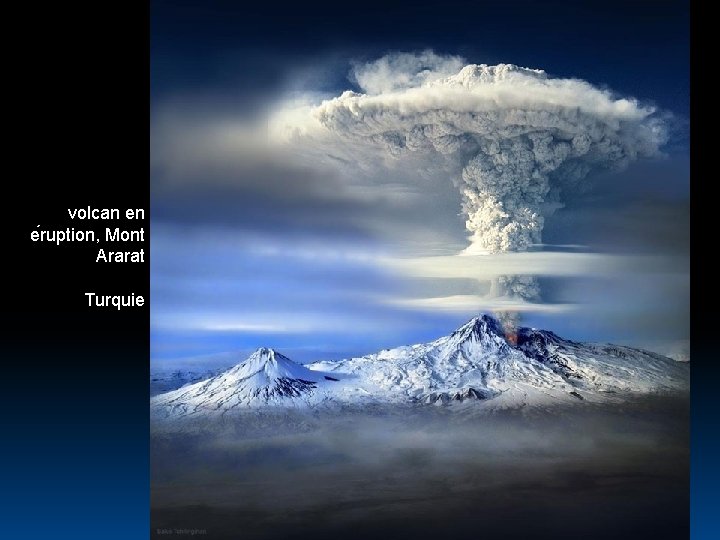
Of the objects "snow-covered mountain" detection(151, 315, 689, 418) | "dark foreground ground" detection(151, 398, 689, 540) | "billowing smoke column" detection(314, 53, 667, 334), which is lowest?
"dark foreground ground" detection(151, 398, 689, 540)

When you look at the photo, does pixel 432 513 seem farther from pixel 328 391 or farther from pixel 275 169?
pixel 275 169

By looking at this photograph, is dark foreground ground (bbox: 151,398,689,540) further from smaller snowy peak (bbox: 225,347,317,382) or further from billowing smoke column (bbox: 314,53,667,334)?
billowing smoke column (bbox: 314,53,667,334)

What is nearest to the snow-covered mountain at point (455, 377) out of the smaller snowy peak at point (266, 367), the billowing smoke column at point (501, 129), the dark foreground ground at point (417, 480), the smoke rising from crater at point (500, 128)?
the smaller snowy peak at point (266, 367)

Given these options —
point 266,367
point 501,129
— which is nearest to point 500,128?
point 501,129

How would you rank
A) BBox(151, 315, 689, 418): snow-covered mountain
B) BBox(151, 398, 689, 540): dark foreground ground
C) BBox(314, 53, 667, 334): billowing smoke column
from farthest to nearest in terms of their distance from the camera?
BBox(314, 53, 667, 334): billowing smoke column
BBox(151, 315, 689, 418): snow-covered mountain
BBox(151, 398, 689, 540): dark foreground ground

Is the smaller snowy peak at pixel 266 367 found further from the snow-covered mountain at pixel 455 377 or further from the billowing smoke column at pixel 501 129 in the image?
the billowing smoke column at pixel 501 129

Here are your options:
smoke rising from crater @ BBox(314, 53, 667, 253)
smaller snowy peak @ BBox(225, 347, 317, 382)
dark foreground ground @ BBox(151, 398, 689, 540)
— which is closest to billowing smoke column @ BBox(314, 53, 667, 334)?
smoke rising from crater @ BBox(314, 53, 667, 253)
